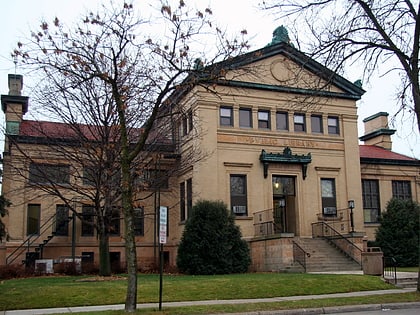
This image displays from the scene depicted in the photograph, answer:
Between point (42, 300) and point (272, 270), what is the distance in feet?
46.3

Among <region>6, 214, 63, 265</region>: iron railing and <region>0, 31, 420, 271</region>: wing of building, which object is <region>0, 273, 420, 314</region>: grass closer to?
<region>0, 31, 420, 271</region>: wing of building

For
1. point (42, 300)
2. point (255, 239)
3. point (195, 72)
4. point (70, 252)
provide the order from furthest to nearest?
1. point (70, 252)
2. point (255, 239)
3. point (42, 300)
4. point (195, 72)

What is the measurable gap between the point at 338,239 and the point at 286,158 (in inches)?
223

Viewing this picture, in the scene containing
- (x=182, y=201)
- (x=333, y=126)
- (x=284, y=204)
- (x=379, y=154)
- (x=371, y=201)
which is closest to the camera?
(x=284, y=204)

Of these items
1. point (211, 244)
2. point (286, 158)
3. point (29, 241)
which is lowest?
point (211, 244)

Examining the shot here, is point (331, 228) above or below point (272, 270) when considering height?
above

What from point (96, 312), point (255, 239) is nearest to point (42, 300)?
point (96, 312)

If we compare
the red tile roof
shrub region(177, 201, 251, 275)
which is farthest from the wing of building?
the red tile roof

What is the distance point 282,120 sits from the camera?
1288 inches

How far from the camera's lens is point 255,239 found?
96.1 ft

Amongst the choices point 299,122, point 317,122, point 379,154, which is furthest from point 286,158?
point 379,154

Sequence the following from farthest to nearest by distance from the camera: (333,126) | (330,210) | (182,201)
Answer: (333,126) → (182,201) → (330,210)

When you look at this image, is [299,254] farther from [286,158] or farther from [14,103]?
[14,103]

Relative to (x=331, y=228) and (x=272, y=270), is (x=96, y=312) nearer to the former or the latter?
(x=272, y=270)
